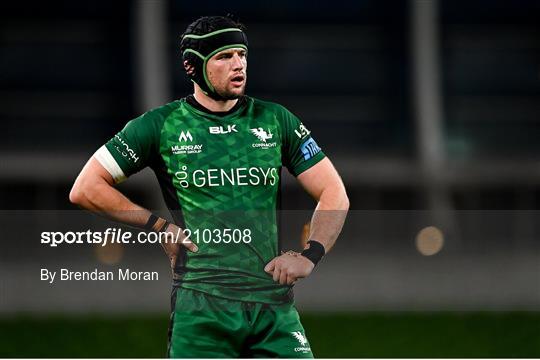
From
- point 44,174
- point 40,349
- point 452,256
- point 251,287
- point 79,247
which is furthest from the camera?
point 44,174

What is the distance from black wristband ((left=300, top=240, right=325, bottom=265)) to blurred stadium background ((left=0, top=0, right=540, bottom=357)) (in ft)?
68.8

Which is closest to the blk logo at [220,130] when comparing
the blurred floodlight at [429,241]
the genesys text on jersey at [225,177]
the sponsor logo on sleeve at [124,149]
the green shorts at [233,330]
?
the genesys text on jersey at [225,177]

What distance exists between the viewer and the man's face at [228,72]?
7449mm

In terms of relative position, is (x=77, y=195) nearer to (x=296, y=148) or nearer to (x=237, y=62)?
(x=237, y=62)

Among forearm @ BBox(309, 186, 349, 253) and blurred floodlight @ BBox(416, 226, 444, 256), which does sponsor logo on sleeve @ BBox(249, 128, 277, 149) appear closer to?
forearm @ BBox(309, 186, 349, 253)

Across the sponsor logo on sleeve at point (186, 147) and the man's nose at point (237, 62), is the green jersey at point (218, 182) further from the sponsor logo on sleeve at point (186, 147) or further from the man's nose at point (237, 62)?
the man's nose at point (237, 62)

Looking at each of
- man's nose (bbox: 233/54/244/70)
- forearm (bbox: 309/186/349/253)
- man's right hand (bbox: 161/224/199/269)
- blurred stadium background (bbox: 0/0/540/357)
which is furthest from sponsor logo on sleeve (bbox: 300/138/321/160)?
blurred stadium background (bbox: 0/0/540/357)

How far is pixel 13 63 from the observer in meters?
32.6

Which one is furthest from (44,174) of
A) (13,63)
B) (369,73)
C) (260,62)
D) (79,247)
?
(79,247)

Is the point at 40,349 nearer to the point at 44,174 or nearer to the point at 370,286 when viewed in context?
the point at 370,286

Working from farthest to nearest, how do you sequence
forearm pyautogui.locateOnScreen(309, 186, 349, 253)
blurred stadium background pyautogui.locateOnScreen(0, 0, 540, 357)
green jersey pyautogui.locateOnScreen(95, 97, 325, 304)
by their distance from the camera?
blurred stadium background pyautogui.locateOnScreen(0, 0, 540, 357) → forearm pyautogui.locateOnScreen(309, 186, 349, 253) → green jersey pyautogui.locateOnScreen(95, 97, 325, 304)

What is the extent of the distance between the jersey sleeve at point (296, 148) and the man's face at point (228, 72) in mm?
389

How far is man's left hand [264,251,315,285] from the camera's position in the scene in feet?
23.6

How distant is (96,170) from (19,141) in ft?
87.3
